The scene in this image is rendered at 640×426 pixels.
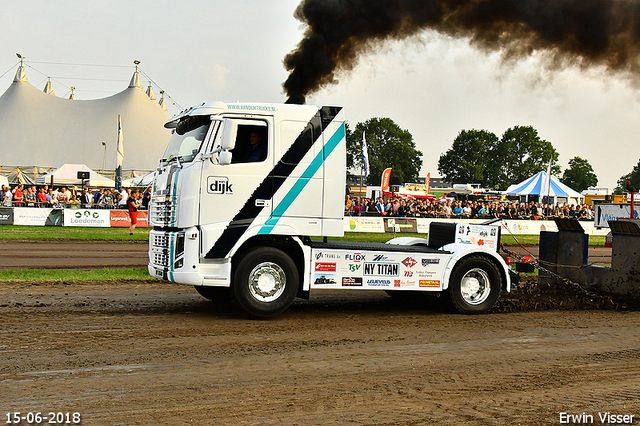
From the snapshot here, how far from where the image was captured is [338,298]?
10359 mm

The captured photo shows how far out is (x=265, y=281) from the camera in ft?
25.4

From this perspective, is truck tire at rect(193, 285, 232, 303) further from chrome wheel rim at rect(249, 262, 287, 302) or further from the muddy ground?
chrome wheel rim at rect(249, 262, 287, 302)

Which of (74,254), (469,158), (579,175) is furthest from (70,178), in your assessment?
(579,175)

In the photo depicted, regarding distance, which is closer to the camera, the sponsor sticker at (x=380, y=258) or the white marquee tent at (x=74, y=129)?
the sponsor sticker at (x=380, y=258)

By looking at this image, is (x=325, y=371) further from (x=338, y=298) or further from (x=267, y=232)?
(x=338, y=298)

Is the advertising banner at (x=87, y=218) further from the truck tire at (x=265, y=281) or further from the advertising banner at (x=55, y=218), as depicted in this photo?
the truck tire at (x=265, y=281)

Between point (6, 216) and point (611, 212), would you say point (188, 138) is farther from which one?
point (611, 212)

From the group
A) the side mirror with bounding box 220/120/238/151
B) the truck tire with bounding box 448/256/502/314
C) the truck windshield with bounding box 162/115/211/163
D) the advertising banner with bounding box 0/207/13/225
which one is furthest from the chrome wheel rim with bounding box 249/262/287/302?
the advertising banner with bounding box 0/207/13/225

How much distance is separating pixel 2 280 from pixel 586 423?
10.5 meters

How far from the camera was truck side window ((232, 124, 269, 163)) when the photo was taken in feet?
25.1

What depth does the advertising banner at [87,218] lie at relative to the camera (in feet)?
86.5

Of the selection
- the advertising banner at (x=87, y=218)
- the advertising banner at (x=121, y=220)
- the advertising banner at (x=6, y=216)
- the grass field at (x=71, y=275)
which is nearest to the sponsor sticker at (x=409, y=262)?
the grass field at (x=71, y=275)

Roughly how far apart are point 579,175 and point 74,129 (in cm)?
9987

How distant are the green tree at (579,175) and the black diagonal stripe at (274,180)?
12363 cm
